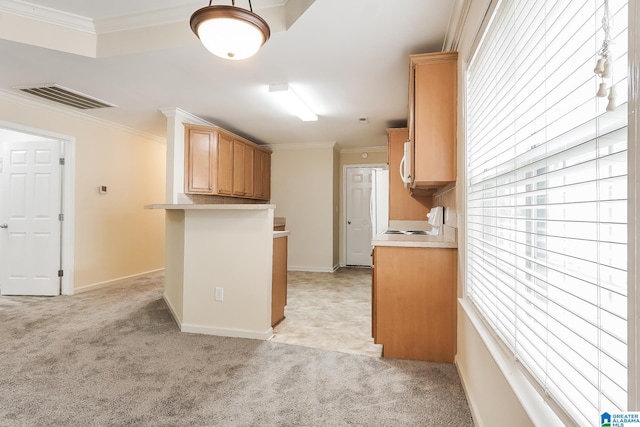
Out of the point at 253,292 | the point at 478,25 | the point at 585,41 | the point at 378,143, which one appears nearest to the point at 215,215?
the point at 253,292

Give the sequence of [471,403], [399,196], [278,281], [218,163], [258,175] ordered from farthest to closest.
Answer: [258,175] → [218,163] → [399,196] → [278,281] → [471,403]

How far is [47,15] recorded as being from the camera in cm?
270

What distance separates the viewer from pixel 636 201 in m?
0.56

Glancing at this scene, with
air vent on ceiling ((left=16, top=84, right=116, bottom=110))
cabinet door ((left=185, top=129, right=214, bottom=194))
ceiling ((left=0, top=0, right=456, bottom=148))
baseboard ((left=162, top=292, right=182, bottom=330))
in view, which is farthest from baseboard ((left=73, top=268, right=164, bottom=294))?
ceiling ((left=0, top=0, right=456, bottom=148))

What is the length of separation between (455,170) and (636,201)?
1.83 metres

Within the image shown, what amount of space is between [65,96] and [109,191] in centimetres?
158

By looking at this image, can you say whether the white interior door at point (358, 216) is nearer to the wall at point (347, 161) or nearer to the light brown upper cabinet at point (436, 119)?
the wall at point (347, 161)

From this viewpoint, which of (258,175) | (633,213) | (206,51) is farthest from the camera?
(258,175)

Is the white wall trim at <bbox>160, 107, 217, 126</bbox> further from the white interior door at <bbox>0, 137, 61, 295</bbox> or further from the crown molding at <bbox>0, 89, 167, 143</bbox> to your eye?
the white interior door at <bbox>0, 137, 61, 295</bbox>

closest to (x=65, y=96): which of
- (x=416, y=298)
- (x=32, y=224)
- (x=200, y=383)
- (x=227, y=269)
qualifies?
(x=32, y=224)

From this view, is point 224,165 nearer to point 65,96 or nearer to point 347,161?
→ point 65,96

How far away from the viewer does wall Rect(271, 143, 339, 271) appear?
20.9ft

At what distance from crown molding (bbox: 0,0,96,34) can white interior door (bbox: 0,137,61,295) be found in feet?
7.21

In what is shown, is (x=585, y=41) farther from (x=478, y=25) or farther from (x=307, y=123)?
(x=307, y=123)
